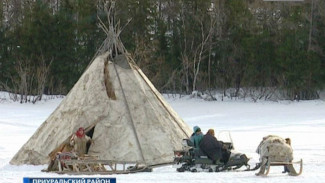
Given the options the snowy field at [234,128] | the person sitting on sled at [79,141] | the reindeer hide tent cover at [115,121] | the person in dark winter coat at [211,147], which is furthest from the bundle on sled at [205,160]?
the person sitting on sled at [79,141]

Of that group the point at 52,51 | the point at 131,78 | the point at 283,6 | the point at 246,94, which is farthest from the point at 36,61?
the point at 131,78

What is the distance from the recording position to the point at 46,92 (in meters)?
42.4

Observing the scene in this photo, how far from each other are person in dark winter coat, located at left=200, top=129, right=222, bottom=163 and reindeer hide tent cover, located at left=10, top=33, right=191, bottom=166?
142cm

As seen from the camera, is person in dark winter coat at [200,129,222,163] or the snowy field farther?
person in dark winter coat at [200,129,222,163]

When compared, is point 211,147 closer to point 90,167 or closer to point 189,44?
point 90,167

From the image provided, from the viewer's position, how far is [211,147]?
639 inches

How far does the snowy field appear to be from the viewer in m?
14.8

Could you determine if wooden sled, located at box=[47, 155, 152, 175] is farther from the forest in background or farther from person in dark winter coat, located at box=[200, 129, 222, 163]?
the forest in background

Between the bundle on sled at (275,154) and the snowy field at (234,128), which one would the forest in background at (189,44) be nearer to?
the snowy field at (234,128)

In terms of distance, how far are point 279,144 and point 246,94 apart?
2648 cm

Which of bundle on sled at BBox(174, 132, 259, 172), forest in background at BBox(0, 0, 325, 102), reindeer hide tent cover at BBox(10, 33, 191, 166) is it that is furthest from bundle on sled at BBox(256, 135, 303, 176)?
forest in background at BBox(0, 0, 325, 102)

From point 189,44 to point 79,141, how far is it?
26913mm

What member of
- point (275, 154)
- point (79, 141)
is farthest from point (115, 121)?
point (275, 154)

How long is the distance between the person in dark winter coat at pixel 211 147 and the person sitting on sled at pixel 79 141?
2.63 metres
